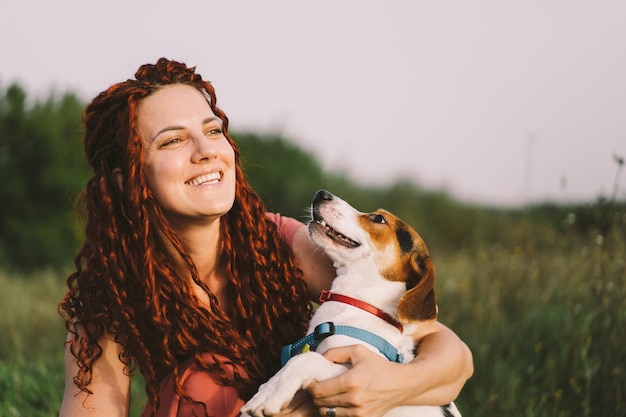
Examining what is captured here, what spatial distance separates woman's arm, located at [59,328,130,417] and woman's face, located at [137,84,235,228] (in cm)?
71

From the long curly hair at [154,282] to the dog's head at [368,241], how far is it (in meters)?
0.27

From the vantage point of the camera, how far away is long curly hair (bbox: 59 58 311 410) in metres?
2.94

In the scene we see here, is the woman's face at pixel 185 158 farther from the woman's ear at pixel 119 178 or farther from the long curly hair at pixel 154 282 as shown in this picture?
the woman's ear at pixel 119 178

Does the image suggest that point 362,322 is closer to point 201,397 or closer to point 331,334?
point 331,334

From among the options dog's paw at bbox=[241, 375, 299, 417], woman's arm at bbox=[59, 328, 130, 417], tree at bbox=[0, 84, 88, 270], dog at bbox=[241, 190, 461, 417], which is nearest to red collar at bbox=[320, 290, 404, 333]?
dog at bbox=[241, 190, 461, 417]

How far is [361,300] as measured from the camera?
299 cm

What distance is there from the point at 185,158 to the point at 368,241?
958 mm

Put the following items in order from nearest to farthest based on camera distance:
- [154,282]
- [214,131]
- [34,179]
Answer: [154,282], [214,131], [34,179]

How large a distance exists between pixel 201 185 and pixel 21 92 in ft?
41.3

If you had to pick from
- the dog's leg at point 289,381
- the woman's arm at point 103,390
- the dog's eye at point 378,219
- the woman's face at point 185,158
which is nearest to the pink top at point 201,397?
the woman's arm at point 103,390

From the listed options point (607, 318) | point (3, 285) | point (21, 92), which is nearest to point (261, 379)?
point (607, 318)

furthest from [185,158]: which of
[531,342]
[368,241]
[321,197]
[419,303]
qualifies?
[531,342]

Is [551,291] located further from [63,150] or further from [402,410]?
[63,150]

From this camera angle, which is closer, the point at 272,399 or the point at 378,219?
the point at 272,399
